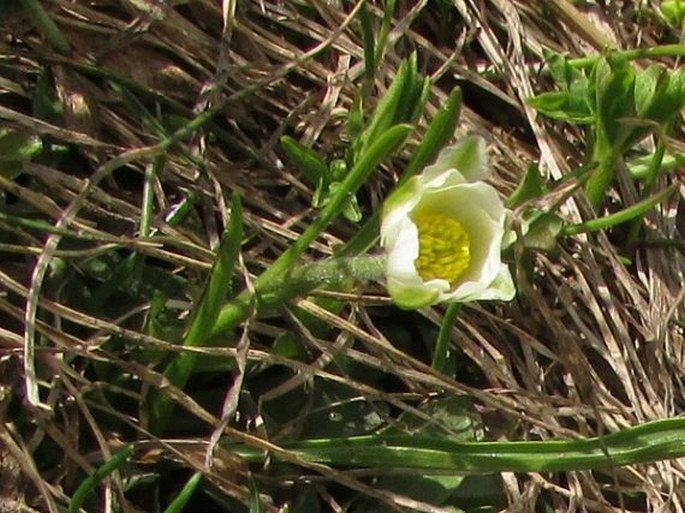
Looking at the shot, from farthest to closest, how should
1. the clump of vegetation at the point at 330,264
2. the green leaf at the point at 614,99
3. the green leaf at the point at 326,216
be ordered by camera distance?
the green leaf at the point at 614,99, the clump of vegetation at the point at 330,264, the green leaf at the point at 326,216

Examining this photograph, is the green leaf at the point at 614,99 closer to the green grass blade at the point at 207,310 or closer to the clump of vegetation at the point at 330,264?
the clump of vegetation at the point at 330,264

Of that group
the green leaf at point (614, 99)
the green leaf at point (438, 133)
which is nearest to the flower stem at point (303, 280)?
the green leaf at point (438, 133)

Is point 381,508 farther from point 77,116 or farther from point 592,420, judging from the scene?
point 77,116

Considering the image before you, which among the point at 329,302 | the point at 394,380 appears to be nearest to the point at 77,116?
the point at 329,302

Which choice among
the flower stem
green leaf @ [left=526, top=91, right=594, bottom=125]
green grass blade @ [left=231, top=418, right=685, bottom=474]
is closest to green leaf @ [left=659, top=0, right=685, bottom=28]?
green leaf @ [left=526, top=91, right=594, bottom=125]

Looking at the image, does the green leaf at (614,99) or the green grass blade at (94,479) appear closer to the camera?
the green grass blade at (94,479)

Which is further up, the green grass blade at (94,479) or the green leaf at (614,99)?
the green leaf at (614,99)

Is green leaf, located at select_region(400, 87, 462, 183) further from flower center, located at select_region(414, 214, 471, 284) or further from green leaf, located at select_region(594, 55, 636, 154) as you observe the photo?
green leaf, located at select_region(594, 55, 636, 154)
